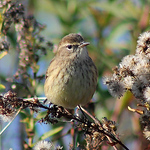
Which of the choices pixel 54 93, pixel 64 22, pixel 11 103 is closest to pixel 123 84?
pixel 11 103

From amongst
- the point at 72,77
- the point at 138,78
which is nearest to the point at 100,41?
the point at 72,77

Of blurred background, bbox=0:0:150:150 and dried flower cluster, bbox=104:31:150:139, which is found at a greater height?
blurred background, bbox=0:0:150:150

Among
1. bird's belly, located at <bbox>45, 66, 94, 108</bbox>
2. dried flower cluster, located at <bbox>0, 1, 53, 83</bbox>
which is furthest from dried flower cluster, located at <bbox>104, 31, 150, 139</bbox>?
dried flower cluster, located at <bbox>0, 1, 53, 83</bbox>

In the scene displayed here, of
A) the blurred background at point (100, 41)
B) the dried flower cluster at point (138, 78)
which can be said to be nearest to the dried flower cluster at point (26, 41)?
the blurred background at point (100, 41)

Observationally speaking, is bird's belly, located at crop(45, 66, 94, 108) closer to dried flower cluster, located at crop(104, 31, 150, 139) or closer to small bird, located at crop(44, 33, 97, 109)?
small bird, located at crop(44, 33, 97, 109)

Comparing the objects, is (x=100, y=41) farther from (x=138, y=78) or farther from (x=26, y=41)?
(x=138, y=78)

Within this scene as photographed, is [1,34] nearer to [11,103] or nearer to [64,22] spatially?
[11,103]
